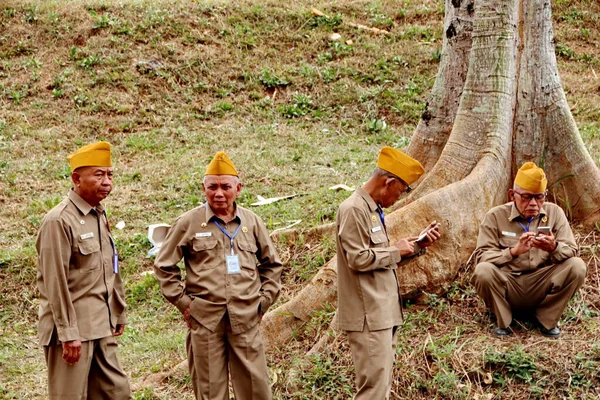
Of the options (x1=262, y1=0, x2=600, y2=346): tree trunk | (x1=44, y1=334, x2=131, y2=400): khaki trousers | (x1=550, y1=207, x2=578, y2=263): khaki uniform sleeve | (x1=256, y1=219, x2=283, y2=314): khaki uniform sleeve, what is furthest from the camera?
(x1=262, y1=0, x2=600, y2=346): tree trunk

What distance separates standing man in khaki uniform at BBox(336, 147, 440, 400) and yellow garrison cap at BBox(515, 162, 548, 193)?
988 mm

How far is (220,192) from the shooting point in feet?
16.4

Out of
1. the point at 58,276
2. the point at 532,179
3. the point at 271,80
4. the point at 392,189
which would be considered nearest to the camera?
the point at 58,276

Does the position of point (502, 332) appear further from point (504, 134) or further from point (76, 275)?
point (76, 275)

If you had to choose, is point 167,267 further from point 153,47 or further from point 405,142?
point 153,47

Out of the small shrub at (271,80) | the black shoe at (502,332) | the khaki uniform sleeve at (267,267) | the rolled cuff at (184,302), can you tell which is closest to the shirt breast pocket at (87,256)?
the rolled cuff at (184,302)

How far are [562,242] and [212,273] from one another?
7.91ft

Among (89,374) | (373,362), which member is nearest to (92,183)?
(89,374)

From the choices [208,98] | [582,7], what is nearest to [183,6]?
[208,98]

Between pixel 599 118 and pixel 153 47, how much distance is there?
7.83 meters

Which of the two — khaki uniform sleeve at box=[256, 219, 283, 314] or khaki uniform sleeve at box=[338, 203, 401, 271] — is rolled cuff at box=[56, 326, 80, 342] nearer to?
khaki uniform sleeve at box=[256, 219, 283, 314]

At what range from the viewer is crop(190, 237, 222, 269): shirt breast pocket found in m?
4.99

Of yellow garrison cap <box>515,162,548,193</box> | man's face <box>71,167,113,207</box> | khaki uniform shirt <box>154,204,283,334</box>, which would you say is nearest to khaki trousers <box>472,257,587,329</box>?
yellow garrison cap <box>515,162,548,193</box>

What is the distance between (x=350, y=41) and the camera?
606 inches
